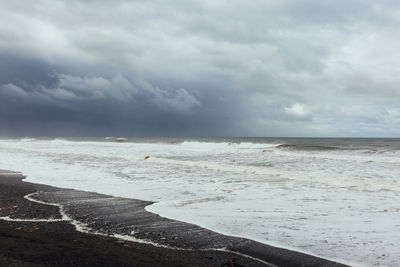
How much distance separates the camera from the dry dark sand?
14.1 feet

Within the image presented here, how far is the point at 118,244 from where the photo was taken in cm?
500

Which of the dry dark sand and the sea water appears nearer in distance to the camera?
the dry dark sand

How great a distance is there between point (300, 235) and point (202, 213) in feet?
7.53

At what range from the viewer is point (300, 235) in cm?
568

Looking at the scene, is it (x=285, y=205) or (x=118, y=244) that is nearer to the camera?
(x=118, y=244)

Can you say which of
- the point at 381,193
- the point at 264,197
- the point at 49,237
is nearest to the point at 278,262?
the point at 49,237

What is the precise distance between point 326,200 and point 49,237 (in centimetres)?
682

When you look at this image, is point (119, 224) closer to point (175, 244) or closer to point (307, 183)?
point (175, 244)

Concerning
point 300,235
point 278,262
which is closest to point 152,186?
point 300,235

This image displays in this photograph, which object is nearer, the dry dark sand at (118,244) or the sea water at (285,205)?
the dry dark sand at (118,244)

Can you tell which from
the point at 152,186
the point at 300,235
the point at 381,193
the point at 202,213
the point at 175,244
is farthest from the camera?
the point at 152,186

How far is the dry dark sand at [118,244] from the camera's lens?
14.1 feet

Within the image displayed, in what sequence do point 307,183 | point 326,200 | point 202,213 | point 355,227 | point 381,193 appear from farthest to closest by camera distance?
point 307,183, point 381,193, point 326,200, point 202,213, point 355,227

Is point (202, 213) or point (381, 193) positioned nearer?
point (202, 213)
